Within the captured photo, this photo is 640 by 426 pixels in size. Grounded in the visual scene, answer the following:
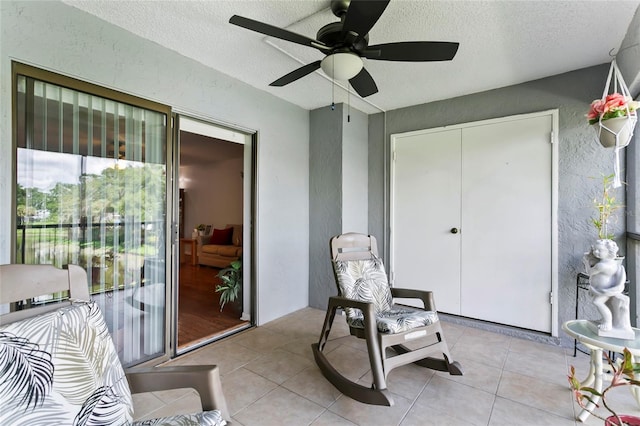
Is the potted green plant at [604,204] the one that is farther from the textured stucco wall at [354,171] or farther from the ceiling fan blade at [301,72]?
the ceiling fan blade at [301,72]

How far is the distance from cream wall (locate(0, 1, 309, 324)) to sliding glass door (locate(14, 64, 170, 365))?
0.09 metres

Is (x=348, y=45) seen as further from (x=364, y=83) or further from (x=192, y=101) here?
(x=192, y=101)

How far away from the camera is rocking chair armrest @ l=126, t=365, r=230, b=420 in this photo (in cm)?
118

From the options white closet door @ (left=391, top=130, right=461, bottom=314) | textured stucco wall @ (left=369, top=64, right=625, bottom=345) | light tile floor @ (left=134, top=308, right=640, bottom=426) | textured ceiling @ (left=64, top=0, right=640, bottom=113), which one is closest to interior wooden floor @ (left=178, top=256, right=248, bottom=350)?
light tile floor @ (left=134, top=308, right=640, bottom=426)

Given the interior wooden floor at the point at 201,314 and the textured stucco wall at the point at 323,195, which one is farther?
the textured stucco wall at the point at 323,195

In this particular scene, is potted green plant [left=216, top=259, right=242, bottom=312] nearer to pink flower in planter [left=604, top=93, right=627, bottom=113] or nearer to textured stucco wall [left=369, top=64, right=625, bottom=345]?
textured stucco wall [left=369, top=64, right=625, bottom=345]

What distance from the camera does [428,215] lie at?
11.8 ft

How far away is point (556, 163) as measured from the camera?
2.87m

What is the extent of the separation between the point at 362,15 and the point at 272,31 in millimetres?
500

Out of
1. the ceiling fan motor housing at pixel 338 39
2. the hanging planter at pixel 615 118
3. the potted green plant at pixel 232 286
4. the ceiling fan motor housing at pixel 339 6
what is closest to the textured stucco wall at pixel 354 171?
the potted green plant at pixel 232 286

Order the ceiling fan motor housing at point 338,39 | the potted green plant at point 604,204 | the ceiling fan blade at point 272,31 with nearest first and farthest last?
the ceiling fan blade at point 272,31 → the ceiling fan motor housing at point 338,39 → the potted green plant at point 604,204

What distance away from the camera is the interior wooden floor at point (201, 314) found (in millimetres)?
2990

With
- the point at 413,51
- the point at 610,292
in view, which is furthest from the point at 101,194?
the point at 610,292

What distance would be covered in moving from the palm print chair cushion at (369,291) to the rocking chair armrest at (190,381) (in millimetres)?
1213
